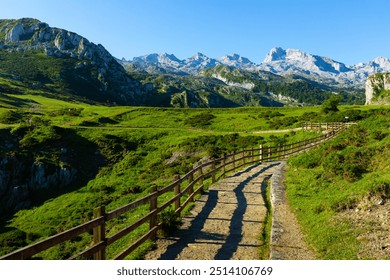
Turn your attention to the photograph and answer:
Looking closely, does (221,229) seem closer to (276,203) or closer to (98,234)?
(276,203)

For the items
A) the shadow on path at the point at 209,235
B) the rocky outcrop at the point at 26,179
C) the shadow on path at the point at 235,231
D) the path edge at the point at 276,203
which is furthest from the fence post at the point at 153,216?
the rocky outcrop at the point at 26,179

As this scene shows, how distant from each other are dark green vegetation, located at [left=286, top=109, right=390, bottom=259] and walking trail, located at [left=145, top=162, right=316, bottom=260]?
6.01 feet

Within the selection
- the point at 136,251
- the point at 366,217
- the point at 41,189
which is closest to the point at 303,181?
the point at 366,217

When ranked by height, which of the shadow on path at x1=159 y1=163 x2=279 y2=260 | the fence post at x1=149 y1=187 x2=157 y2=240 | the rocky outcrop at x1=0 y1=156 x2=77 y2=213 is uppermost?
the fence post at x1=149 y1=187 x2=157 y2=240

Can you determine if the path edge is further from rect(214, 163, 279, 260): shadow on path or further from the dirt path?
rect(214, 163, 279, 260): shadow on path

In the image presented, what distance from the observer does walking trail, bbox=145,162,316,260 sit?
10258mm

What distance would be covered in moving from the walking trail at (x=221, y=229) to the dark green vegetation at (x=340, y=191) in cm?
183

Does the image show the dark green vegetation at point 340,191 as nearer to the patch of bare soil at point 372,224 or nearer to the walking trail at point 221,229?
the patch of bare soil at point 372,224

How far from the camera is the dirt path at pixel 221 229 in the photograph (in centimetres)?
1026

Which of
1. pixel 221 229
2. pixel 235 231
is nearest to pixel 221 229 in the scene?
pixel 221 229

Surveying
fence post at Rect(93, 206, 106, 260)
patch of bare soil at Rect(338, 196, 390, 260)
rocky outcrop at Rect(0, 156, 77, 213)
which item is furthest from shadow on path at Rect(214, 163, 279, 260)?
rocky outcrop at Rect(0, 156, 77, 213)

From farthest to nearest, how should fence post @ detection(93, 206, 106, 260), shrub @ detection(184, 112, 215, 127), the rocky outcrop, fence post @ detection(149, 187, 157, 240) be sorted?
shrub @ detection(184, 112, 215, 127) < the rocky outcrop < fence post @ detection(149, 187, 157, 240) < fence post @ detection(93, 206, 106, 260)

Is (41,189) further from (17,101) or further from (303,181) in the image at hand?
(17,101)

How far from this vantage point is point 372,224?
10.1 m
